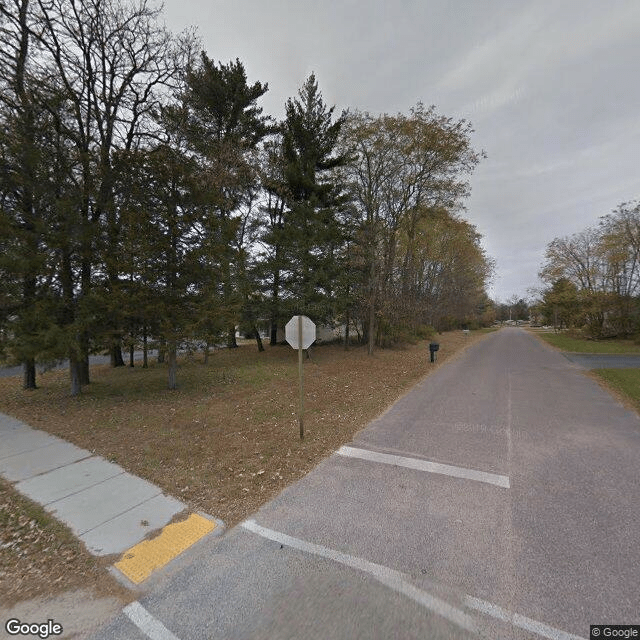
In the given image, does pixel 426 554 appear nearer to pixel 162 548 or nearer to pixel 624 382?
pixel 162 548

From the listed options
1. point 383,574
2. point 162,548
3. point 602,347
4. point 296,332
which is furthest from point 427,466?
point 602,347

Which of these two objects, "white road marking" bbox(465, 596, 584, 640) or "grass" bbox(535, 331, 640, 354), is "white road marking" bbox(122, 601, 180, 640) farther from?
"grass" bbox(535, 331, 640, 354)

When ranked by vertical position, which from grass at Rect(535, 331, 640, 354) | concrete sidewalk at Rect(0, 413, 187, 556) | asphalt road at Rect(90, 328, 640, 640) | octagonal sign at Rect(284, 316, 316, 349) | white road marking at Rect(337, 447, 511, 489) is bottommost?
grass at Rect(535, 331, 640, 354)

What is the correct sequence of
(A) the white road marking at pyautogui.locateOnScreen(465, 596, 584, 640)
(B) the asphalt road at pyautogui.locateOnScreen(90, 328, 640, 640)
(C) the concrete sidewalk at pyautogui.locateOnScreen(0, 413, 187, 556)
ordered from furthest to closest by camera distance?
1. (C) the concrete sidewalk at pyautogui.locateOnScreen(0, 413, 187, 556)
2. (B) the asphalt road at pyautogui.locateOnScreen(90, 328, 640, 640)
3. (A) the white road marking at pyautogui.locateOnScreen(465, 596, 584, 640)

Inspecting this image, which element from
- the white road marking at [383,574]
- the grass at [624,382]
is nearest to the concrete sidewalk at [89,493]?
the white road marking at [383,574]

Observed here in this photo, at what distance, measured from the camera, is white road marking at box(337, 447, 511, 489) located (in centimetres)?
377

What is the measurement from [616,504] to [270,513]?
3.76 metres

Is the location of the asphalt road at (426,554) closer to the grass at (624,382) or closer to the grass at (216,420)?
the grass at (216,420)

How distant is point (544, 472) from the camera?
393 cm

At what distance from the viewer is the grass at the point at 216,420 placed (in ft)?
12.6

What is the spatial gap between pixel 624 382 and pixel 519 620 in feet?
34.2

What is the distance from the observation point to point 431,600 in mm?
2125

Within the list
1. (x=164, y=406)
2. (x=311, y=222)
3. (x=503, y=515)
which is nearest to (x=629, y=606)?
(x=503, y=515)

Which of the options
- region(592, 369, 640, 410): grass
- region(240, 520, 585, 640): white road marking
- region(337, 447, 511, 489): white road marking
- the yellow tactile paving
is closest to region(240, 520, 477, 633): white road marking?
region(240, 520, 585, 640): white road marking
